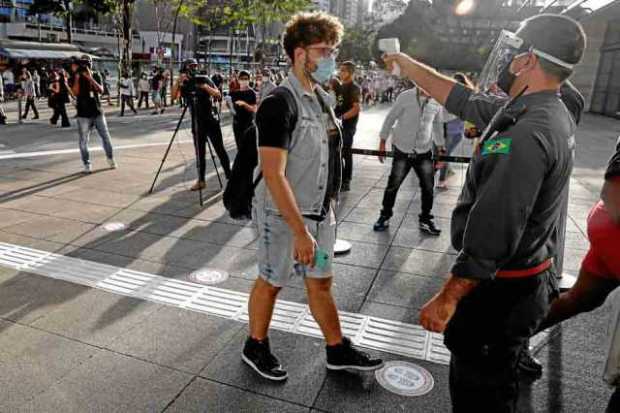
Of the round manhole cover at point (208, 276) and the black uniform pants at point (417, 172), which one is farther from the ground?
the black uniform pants at point (417, 172)

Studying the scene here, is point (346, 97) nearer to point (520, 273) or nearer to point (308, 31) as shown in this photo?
point (308, 31)

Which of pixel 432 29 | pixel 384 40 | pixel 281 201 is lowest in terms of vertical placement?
pixel 281 201

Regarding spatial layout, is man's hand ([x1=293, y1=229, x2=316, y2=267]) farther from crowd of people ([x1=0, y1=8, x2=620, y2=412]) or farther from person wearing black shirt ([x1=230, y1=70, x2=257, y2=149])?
person wearing black shirt ([x1=230, y1=70, x2=257, y2=149])

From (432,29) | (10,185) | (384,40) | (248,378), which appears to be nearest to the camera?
(384,40)

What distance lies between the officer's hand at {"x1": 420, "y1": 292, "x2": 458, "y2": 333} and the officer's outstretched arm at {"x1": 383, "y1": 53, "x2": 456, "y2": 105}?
1.09 metres

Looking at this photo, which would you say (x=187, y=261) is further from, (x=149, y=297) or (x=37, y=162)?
(x=37, y=162)

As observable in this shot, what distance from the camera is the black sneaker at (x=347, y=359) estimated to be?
281 centimetres

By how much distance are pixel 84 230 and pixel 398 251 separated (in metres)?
3.53

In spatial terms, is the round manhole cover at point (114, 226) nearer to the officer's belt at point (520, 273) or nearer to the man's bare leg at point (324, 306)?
the man's bare leg at point (324, 306)

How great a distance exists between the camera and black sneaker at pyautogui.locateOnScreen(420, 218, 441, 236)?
562 cm

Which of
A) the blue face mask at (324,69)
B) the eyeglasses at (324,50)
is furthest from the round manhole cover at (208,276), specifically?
the eyeglasses at (324,50)

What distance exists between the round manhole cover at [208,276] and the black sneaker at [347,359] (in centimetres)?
162

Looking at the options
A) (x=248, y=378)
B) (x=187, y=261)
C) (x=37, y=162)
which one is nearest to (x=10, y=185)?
(x=37, y=162)

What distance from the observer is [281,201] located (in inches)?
90.7
